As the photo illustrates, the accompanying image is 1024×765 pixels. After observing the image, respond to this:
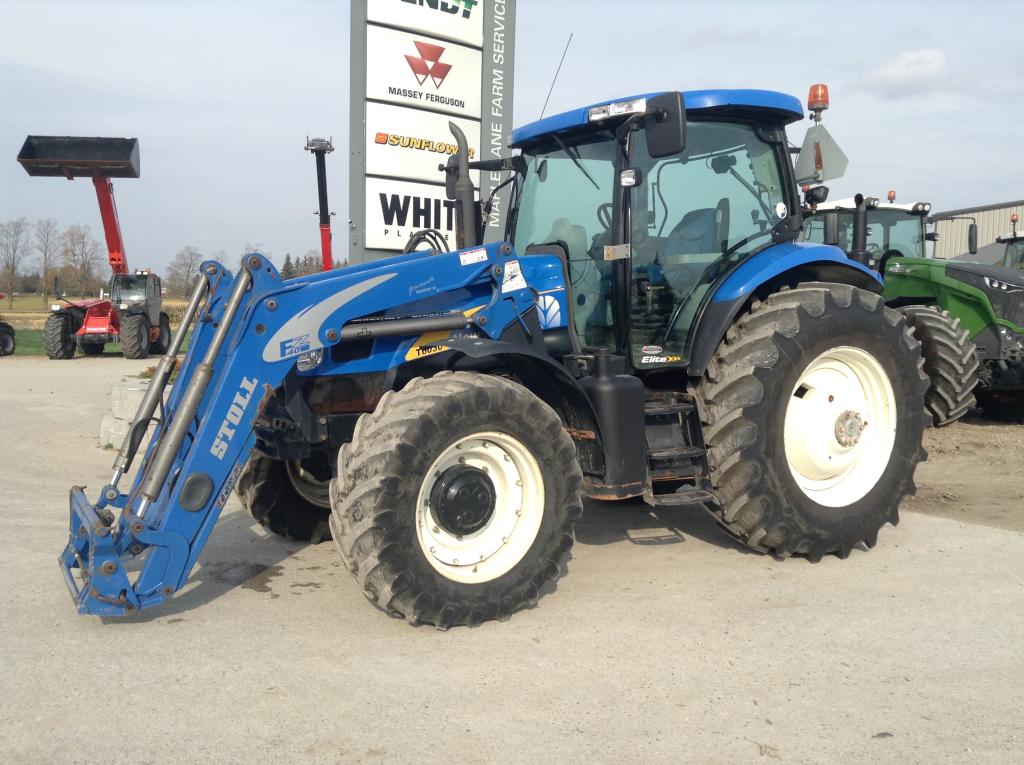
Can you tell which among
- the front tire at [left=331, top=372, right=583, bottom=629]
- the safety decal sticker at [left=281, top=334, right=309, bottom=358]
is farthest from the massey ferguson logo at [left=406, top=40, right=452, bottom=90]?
the front tire at [left=331, top=372, right=583, bottom=629]

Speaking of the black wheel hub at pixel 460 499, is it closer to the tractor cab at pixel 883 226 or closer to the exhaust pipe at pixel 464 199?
the exhaust pipe at pixel 464 199

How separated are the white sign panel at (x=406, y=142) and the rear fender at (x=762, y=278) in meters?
3.84

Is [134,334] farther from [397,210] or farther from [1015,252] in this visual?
[1015,252]

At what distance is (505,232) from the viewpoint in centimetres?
567

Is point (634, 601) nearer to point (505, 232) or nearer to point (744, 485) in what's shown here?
point (744, 485)

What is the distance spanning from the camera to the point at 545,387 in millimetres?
4750

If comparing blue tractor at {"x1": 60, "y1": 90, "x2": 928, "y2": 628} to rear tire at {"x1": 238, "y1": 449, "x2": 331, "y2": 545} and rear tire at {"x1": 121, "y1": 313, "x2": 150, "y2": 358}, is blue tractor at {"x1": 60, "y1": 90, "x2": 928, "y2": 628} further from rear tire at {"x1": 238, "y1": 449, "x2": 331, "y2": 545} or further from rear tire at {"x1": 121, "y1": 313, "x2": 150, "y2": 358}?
rear tire at {"x1": 121, "y1": 313, "x2": 150, "y2": 358}

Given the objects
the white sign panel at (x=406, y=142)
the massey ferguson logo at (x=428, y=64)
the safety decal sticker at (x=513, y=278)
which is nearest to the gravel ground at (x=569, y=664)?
the safety decal sticker at (x=513, y=278)

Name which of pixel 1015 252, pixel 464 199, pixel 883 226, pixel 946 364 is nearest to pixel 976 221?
pixel 1015 252

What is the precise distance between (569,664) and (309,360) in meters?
1.84

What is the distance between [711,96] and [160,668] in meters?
3.96

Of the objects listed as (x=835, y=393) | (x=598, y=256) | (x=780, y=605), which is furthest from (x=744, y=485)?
(x=598, y=256)

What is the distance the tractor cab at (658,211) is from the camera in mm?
5035

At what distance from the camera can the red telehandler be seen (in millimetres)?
20812
